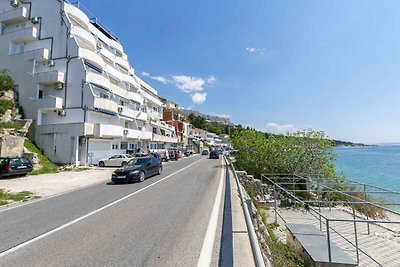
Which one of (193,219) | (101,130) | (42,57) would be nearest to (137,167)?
(193,219)

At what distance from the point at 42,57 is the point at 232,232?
30.6 metres

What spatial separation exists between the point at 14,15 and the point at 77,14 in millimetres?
7481

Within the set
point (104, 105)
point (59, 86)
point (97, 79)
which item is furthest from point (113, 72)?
point (59, 86)

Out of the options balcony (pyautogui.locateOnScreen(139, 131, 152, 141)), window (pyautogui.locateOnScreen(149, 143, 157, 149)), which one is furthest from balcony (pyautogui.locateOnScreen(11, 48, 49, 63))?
window (pyautogui.locateOnScreen(149, 143, 157, 149))

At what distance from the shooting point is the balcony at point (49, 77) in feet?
83.6

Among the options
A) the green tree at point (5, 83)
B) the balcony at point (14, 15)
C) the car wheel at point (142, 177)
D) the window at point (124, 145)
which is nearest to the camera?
the car wheel at point (142, 177)

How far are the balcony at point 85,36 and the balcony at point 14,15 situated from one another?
696 cm

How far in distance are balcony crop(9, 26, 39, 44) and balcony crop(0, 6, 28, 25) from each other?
1.93m

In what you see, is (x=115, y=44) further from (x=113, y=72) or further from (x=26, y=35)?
(x=26, y=35)

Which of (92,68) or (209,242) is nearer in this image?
Answer: (209,242)

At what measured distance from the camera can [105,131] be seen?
86.6 ft

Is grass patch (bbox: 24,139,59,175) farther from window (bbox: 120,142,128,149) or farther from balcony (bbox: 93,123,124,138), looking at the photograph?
window (bbox: 120,142,128,149)

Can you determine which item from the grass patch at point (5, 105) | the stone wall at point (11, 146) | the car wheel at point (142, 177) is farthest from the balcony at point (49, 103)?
the car wheel at point (142, 177)

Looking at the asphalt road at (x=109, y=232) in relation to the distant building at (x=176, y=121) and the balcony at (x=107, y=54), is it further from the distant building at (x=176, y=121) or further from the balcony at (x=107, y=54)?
the distant building at (x=176, y=121)
